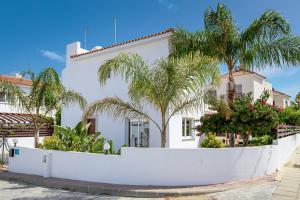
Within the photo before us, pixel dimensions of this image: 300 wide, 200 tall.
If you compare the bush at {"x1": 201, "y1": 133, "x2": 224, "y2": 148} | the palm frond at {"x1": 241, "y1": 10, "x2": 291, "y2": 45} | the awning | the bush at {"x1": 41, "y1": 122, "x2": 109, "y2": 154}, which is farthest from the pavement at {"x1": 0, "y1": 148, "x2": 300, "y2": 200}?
the awning

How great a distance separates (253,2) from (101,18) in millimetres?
8931

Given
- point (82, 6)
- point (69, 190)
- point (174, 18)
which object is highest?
point (82, 6)

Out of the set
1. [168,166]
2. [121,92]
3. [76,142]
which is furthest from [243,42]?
[76,142]

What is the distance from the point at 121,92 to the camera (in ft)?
65.8

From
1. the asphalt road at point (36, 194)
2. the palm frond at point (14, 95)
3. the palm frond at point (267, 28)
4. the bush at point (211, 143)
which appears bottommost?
the asphalt road at point (36, 194)

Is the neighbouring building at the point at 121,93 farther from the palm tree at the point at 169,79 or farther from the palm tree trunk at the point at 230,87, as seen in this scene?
the palm tree at the point at 169,79

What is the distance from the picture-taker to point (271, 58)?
13984mm

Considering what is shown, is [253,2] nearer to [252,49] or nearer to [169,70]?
[252,49]

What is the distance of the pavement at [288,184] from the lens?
383 inches

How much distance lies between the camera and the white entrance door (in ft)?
62.6

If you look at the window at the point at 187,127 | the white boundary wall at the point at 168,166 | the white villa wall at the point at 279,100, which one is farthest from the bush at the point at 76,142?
the white villa wall at the point at 279,100

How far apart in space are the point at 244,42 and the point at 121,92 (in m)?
9.30

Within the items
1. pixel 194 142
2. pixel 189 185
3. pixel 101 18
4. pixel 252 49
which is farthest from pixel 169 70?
pixel 194 142

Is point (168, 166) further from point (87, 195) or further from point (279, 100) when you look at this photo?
point (279, 100)
